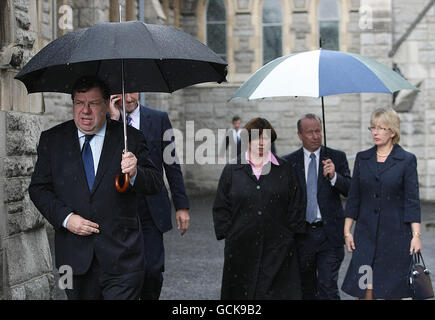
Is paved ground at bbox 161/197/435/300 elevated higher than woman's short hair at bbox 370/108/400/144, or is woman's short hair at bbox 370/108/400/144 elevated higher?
woman's short hair at bbox 370/108/400/144

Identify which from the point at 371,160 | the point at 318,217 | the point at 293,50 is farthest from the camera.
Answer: the point at 293,50

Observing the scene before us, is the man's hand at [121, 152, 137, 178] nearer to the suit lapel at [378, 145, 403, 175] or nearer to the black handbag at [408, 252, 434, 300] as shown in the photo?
the suit lapel at [378, 145, 403, 175]

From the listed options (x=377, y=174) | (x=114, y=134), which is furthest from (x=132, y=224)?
(x=377, y=174)

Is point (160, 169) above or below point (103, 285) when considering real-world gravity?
above

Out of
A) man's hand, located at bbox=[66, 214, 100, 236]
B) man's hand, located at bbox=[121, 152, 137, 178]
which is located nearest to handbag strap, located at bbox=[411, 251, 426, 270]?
man's hand, located at bbox=[121, 152, 137, 178]

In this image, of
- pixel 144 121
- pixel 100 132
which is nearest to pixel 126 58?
pixel 100 132

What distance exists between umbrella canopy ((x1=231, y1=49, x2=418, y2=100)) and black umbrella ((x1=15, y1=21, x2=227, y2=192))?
574mm

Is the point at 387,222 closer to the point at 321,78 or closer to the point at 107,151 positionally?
the point at 321,78

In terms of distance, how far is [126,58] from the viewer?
181 inches

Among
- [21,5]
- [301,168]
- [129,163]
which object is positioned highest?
[21,5]

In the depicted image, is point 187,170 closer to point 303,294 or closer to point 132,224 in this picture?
point 303,294

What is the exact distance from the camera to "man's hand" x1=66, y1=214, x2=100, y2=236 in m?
4.26

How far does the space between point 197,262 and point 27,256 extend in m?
4.15

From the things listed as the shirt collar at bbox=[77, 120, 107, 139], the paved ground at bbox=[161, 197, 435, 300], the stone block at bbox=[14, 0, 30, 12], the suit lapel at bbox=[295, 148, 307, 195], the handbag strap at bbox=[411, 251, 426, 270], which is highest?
the stone block at bbox=[14, 0, 30, 12]
